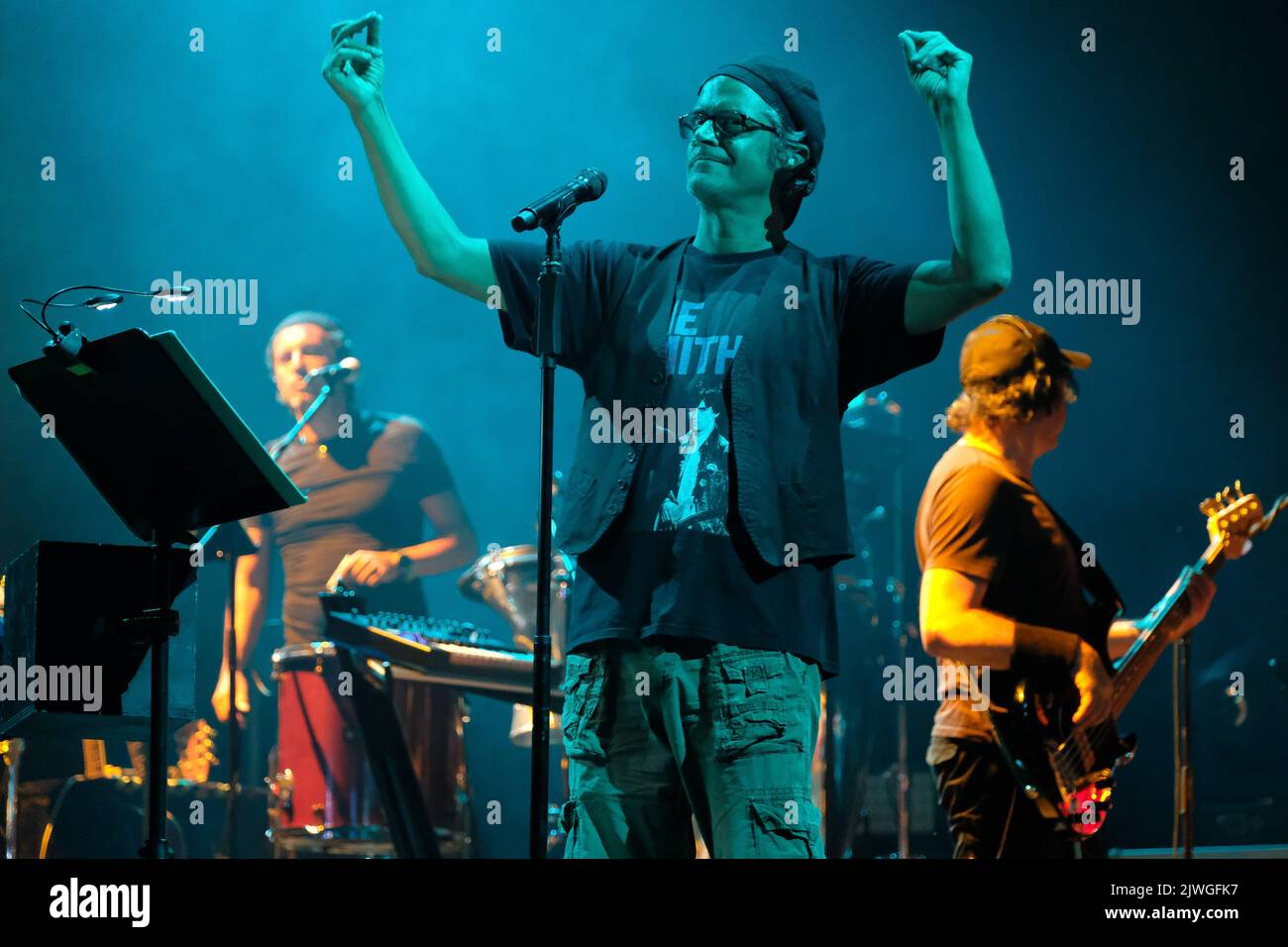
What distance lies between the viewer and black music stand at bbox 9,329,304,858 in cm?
286

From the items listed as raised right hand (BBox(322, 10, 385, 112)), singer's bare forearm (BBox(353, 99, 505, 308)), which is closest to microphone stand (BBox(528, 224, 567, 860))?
singer's bare forearm (BBox(353, 99, 505, 308))

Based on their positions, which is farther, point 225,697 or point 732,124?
point 225,697

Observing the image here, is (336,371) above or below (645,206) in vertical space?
below

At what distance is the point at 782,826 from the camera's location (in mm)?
2598

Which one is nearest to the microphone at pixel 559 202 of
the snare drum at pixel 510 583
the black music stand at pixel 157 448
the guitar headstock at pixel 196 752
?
the black music stand at pixel 157 448

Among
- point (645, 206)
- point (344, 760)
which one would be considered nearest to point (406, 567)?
point (344, 760)

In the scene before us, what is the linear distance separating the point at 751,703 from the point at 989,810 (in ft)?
5.25

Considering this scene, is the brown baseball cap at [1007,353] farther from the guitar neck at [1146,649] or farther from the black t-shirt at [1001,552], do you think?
the guitar neck at [1146,649]

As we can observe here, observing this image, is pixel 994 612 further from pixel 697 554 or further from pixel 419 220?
pixel 419 220

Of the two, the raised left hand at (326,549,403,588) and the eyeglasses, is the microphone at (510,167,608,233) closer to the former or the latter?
the eyeglasses

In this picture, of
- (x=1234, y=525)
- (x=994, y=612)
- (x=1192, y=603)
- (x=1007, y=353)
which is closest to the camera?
(x=994, y=612)

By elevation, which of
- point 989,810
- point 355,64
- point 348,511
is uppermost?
point 355,64

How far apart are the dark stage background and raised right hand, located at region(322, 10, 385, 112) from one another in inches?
125
